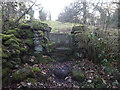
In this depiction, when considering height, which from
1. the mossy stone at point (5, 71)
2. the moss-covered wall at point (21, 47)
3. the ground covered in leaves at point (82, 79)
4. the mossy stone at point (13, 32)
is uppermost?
the mossy stone at point (13, 32)

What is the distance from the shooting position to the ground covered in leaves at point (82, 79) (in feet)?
9.29

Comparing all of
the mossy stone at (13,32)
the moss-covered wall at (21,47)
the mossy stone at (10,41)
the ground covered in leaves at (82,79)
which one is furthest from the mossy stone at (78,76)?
the mossy stone at (13,32)

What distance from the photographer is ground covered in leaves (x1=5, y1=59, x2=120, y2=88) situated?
283cm

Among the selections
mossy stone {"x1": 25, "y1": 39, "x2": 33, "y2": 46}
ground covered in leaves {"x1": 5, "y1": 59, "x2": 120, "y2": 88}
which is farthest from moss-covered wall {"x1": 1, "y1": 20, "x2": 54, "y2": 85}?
ground covered in leaves {"x1": 5, "y1": 59, "x2": 120, "y2": 88}

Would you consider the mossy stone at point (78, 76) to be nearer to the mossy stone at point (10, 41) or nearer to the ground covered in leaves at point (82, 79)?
the ground covered in leaves at point (82, 79)

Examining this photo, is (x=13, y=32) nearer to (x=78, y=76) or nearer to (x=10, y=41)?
(x=10, y=41)

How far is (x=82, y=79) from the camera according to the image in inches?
125

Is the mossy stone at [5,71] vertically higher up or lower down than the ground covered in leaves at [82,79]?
higher up

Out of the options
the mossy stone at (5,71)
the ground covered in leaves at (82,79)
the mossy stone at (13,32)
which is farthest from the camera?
the mossy stone at (13,32)

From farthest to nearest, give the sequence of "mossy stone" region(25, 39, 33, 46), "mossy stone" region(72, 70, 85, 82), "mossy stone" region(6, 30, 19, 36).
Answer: "mossy stone" region(25, 39, 33, 46) < "mossy stone" region(6, 30, 19, 36) < "mossy stone" region(72, 70, 85, 82)

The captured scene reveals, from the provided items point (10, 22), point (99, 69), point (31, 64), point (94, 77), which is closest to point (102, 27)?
point (99, 69)

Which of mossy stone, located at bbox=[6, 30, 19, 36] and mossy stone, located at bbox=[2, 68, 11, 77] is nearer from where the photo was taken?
mossy stone, located at bbox=[2, 68, 11, 77]

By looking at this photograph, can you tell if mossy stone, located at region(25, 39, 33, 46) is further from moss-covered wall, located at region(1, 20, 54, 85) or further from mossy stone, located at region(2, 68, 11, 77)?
mossy stone, located at region(2, 68, 11, 77)

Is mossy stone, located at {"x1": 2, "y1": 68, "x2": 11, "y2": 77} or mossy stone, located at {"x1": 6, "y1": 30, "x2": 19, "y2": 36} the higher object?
mossy stone, located at {"x1": 6, "y1": 30, "x2": 19, "y2": 36}
